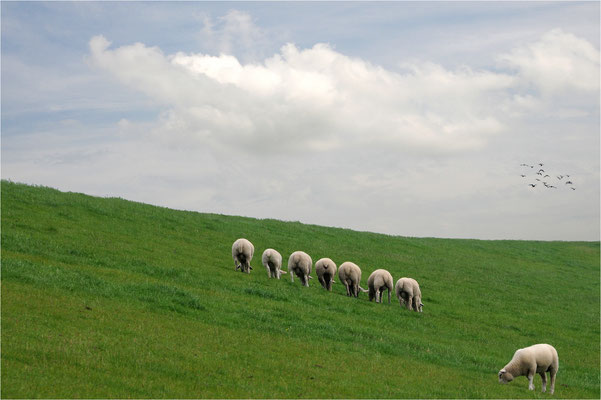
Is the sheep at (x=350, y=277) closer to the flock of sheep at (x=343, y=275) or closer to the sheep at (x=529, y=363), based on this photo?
the flock of sheep at (x=343, y=275)

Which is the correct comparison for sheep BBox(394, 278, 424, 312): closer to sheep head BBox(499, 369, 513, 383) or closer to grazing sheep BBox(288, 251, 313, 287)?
grazing sheep BBox(288, 251, 313, 287)

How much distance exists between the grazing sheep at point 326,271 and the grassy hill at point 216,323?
0.54m

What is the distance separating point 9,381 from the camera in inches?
399

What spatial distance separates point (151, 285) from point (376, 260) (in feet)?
73.7

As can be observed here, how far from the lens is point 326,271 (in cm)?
2644

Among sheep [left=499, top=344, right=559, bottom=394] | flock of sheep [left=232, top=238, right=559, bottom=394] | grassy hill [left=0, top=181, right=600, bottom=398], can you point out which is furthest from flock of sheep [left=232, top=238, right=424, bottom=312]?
sheep [left=499, top=344, right=559, bottom=394]

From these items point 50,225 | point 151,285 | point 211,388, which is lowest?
point 211,388

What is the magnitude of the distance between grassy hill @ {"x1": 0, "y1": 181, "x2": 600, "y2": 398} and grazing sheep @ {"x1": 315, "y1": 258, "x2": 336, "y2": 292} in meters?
0.54

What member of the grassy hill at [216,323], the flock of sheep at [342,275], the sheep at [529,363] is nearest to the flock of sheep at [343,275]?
the flock of sheep at [342,275]

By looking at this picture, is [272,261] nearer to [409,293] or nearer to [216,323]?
[409,293]

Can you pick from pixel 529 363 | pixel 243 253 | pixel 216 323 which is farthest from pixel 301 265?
pixel 529 363

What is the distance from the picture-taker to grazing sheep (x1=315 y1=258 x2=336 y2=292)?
2641cm

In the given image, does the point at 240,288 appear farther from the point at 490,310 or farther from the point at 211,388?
the point at 490,310

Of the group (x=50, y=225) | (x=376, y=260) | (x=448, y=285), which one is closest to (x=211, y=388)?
(x=50, y=225)
